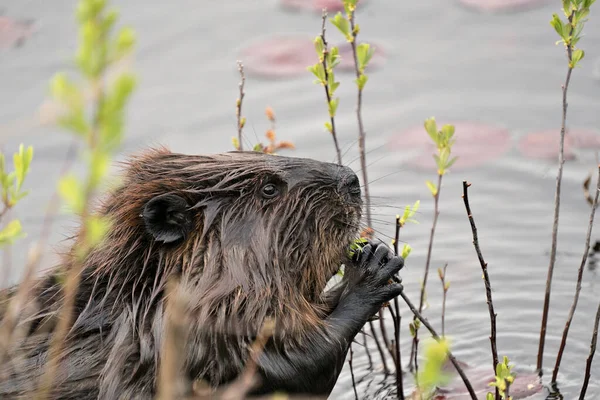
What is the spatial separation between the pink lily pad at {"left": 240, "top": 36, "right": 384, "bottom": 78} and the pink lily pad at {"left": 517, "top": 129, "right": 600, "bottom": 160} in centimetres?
137

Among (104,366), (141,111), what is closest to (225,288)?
(104,366)

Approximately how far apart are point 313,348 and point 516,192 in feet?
9.22

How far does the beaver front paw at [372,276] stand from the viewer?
320cm

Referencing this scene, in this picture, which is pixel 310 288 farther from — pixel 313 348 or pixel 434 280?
pixel 434 280

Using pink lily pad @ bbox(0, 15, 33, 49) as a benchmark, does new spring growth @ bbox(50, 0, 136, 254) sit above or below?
below

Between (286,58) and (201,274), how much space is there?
4104mm

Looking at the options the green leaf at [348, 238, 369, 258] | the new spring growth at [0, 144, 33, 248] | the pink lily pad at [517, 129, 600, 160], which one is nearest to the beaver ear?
the new spring growth at [0, 144, 33, 248]

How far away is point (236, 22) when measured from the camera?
751cm

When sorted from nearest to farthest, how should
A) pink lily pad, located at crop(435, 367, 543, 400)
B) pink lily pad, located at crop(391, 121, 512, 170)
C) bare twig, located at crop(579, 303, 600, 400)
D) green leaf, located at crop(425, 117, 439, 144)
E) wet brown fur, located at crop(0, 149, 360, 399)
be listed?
wet brown fur, located at crop(0, 149, 360, 399), bare twig, located at crop(579, 303, 600, 400), green leaf, located at crop(425, 117, 439, 144), pink lily pad, located at crop(435, 367, 543, 400), pink lily pad, located at crop(391, 121, 512, 170)

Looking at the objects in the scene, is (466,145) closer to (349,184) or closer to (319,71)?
(319,71)

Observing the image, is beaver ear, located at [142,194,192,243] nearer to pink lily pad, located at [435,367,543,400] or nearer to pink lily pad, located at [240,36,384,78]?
pink lily pad, located at [435,367,543,400]

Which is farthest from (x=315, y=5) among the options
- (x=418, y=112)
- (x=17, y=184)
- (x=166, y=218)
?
(x=17, y=184)

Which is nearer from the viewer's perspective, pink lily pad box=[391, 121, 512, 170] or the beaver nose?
the beaver nose

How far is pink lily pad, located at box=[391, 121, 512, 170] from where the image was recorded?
5855mm
